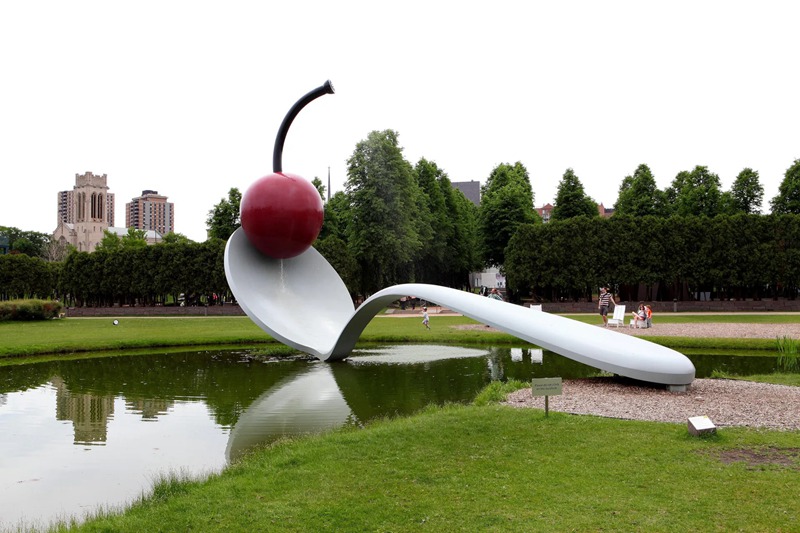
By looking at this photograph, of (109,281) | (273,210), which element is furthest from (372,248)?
(273,210)

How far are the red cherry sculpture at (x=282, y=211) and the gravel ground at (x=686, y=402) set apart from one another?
791 centimetres

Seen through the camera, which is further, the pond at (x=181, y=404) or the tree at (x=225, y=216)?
the tree at (x=225, y=216)

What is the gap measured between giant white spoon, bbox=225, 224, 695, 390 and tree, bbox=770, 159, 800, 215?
36.8 metres

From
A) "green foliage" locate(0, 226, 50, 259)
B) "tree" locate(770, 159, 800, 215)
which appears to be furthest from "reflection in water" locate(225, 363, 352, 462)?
"green foliage" locate(0, 226, 50, 259)

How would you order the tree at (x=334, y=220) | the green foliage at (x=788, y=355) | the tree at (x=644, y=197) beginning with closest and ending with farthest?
the green foliage at (x=788, y=355), the tree at (x=334, y=220), the tree at (x=644, y=197)

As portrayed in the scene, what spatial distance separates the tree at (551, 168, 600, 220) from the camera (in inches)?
1907

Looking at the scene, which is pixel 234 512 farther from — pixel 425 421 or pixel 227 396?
pixel 227 396

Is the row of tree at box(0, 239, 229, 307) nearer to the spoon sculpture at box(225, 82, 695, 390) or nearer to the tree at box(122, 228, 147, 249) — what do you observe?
the tree at box(122, 228, 147, 249)

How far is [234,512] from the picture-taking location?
16.5 ft

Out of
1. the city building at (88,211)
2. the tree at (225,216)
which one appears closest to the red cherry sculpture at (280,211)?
the tree at (225,216)

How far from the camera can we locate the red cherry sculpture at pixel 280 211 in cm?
1592

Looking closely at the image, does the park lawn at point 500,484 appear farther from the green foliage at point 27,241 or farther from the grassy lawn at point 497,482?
the green foliage at point 27,241

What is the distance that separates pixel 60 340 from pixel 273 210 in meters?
9.78

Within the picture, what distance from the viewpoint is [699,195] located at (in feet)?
148
